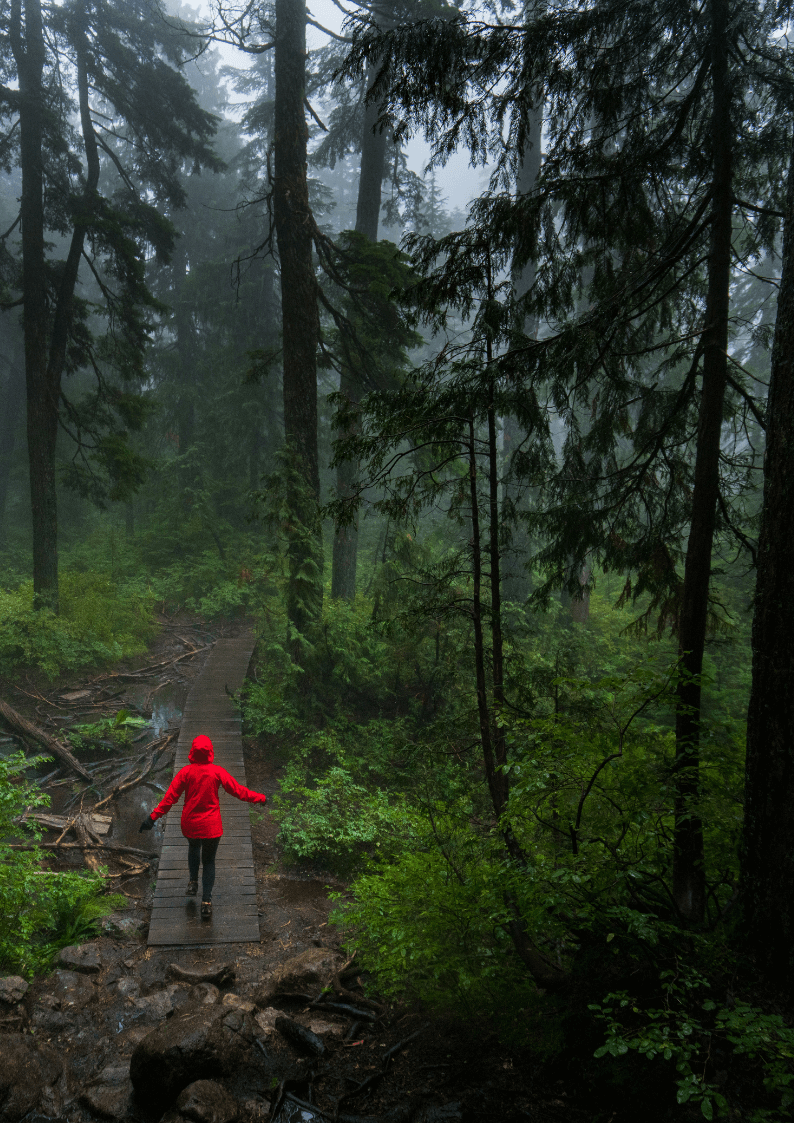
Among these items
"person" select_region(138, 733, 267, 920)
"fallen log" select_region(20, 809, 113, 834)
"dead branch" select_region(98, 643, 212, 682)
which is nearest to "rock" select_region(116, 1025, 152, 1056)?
"person" select_region(138, 733, 267, 920)

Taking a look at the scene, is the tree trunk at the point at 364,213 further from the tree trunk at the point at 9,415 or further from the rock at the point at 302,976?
the tree trunk at the point at 9,415

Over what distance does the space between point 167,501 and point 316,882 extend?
16.8 m

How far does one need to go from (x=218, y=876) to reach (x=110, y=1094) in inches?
109

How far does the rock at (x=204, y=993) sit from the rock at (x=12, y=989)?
1140mm

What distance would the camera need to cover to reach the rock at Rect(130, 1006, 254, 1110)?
3449mm

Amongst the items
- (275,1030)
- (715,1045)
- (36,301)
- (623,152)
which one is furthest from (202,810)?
(36,301)

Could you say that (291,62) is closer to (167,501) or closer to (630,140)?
(630,140)

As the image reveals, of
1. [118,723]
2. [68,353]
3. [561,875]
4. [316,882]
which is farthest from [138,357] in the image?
[561,875]

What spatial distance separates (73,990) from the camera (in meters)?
4.45

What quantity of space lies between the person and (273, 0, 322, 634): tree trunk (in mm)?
3507

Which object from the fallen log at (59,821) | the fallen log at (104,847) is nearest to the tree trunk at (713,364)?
the fallen log at (104,847)

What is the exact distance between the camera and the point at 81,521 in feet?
76.6

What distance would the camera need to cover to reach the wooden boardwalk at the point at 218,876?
546 cm

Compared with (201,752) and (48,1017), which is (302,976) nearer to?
(48,1017)
